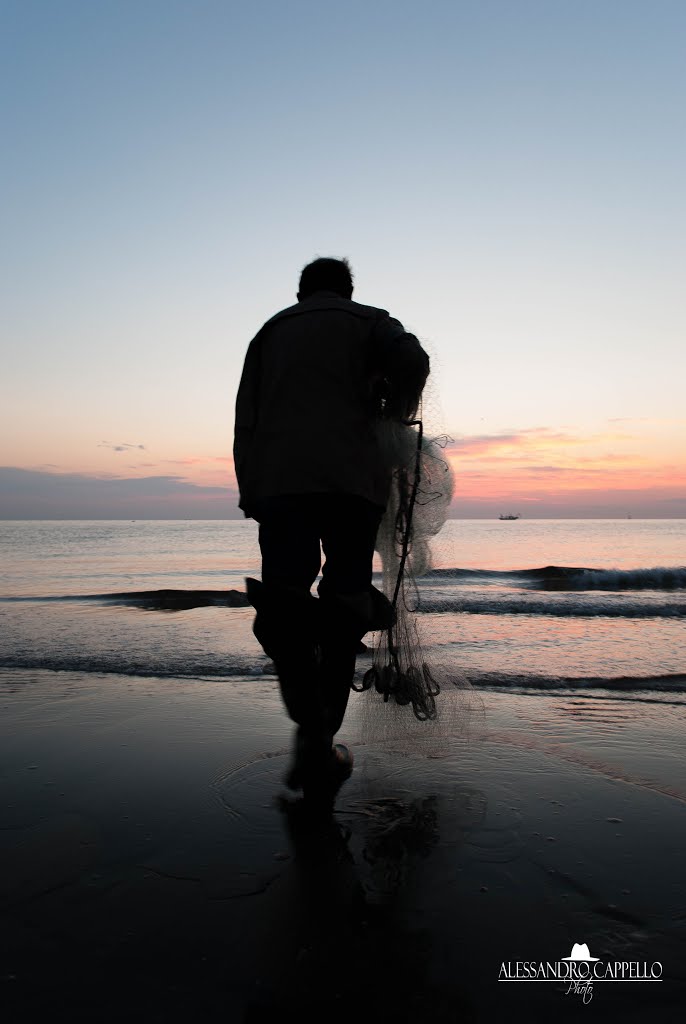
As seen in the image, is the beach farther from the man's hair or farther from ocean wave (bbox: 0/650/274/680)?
→ the man's hair

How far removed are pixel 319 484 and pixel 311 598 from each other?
44cm

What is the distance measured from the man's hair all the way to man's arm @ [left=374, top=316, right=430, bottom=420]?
0.35 metres

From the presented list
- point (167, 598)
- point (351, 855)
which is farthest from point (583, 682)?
point (167, 598)

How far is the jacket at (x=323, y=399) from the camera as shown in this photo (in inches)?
103

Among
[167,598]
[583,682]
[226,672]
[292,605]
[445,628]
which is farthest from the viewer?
[167,598]

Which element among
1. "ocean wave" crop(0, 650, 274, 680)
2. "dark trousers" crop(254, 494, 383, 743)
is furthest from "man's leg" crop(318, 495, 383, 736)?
"ocean wave" crop(0, 650, 274, 680)

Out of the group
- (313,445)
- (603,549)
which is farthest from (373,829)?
(603,549)

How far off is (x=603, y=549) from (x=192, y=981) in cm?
2923

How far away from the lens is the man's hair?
3.01 meters

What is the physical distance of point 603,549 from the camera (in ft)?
93.1

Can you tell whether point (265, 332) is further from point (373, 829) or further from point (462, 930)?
point (462, 930)

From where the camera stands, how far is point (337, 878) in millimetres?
1865

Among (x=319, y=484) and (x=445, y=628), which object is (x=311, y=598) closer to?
(x=319, y=484)

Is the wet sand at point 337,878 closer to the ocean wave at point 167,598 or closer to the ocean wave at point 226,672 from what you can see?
the ocean wave at point 226,672
